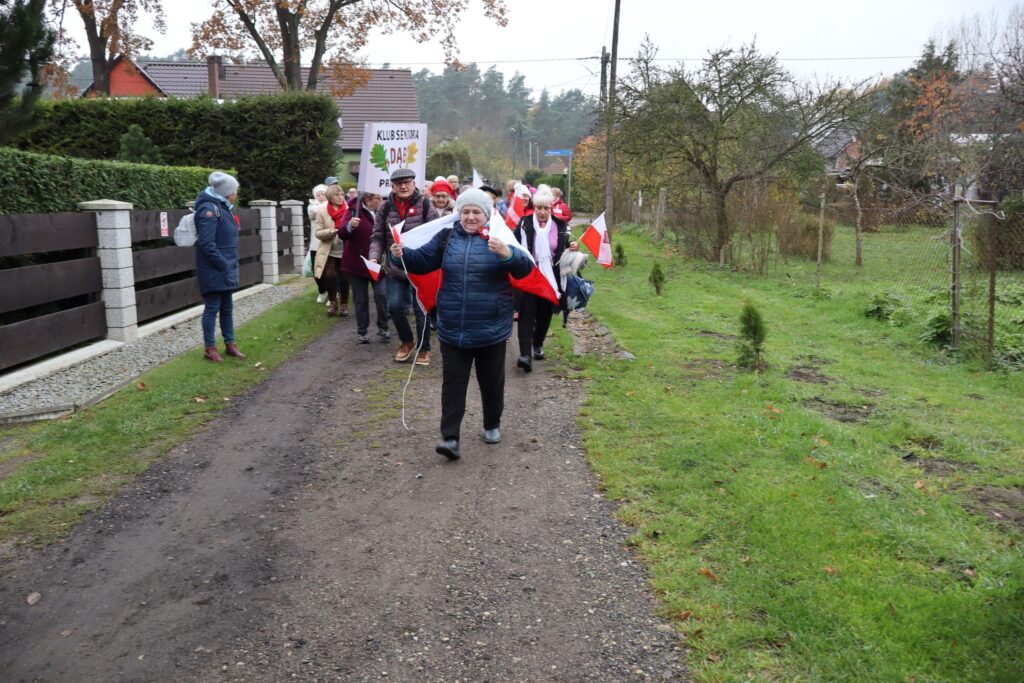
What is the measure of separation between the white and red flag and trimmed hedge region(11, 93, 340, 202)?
15.1 meters

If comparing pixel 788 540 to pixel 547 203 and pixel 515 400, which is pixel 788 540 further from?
pixel 547 203

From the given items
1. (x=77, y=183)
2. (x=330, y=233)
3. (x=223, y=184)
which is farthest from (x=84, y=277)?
(x=330, y=233)

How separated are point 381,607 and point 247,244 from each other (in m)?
13.1

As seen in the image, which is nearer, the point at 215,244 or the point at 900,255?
the point at 215,244

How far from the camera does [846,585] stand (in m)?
4.04

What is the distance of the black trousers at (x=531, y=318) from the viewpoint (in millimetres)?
8648

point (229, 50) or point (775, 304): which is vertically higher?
point (229, 50)

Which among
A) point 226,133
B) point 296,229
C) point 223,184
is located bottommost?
point 296,229

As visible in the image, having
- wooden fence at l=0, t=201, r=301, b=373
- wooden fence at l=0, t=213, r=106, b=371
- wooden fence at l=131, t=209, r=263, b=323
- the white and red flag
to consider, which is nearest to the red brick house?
wooden fence at l=131, t=209, r=263, b=323

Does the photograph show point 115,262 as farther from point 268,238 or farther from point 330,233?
point 268,238

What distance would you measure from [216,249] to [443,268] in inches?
145

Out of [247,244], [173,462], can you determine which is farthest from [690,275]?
[173,462]

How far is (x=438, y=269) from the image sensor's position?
628 cm

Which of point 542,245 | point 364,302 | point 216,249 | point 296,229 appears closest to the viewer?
point 216,249
